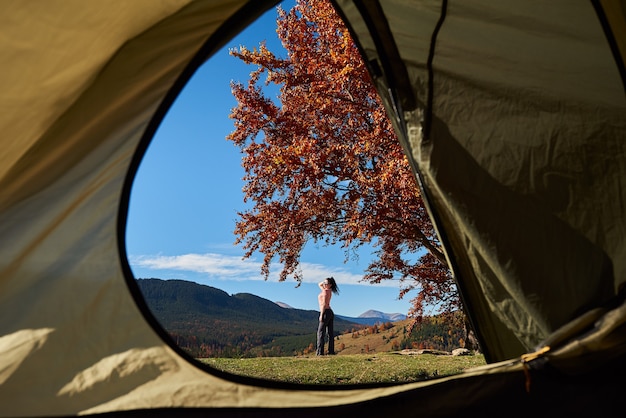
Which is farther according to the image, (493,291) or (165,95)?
(493,291)

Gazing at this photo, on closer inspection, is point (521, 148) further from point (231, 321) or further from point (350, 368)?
point (231, 321)

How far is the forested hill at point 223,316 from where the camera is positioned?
1780cm

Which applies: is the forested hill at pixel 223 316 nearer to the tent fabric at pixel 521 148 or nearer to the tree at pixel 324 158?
the tree at pixel 324 158

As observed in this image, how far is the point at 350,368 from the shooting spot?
5.98 meters

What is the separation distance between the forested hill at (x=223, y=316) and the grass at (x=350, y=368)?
931cm

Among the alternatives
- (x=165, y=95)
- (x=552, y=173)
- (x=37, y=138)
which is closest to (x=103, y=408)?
(x=37, y=138)

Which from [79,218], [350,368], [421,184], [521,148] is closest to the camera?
[79,218]

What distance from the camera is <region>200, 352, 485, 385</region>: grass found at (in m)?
5.21

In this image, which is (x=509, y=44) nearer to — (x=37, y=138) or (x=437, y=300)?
(x=37, y=138)

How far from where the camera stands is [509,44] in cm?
179

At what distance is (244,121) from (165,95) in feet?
22.7

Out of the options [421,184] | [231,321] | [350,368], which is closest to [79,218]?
[421,184]

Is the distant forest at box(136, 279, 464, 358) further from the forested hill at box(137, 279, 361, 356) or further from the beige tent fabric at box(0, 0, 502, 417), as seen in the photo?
the beige tent fabric at box(0, 0, 502, 417)

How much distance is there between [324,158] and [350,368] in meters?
2.76
